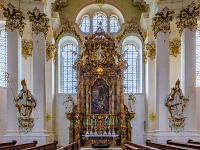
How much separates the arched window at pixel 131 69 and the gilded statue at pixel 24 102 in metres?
10.1

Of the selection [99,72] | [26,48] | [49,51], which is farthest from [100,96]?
[26,48]

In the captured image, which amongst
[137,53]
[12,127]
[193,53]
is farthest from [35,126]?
[137,53]

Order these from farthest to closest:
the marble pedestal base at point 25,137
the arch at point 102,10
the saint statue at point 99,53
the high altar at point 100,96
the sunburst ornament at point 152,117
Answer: the arch at point 102,10, the saint statue at point 99,53, the high altar at point 100,96, the sunburst ornament at point 152,117, the marble pedestal base at point 25,137

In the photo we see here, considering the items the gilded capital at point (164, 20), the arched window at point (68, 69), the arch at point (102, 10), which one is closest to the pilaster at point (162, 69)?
the gilded capital at point (164, 20)

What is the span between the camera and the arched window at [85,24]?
25.3 meters

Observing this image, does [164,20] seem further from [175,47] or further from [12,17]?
[12,17]

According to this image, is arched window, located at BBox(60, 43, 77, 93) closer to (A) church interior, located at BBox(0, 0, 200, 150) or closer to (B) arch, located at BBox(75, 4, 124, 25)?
(A) church interior, located at BBox(0, 0, 200, 150)

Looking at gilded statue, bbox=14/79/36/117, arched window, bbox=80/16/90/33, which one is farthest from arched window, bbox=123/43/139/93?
gilded statue, bbox=14/79/36/117

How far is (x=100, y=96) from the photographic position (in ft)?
75.0

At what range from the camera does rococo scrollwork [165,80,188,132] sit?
1536 cm

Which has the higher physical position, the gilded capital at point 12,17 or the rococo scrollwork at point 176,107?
the gilded capital at point 12,17

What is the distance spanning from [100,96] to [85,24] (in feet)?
20.0

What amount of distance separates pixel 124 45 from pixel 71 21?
14.5 ft

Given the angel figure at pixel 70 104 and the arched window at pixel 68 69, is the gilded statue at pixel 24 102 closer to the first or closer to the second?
the angel figure at pixel 70 104
